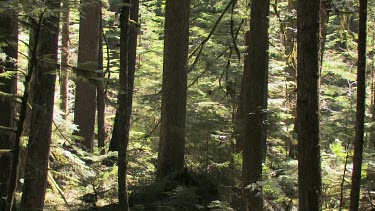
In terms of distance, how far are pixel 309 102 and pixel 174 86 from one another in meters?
5.81

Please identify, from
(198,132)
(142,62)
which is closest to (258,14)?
(198,132)

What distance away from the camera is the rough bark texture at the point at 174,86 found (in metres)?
10.5

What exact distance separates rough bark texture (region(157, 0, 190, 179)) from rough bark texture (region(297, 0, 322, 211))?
217 inches

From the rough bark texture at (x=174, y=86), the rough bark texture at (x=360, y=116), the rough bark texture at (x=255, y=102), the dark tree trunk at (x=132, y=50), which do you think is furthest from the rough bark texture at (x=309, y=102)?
the dark tree trunk at (x=132, y=50)

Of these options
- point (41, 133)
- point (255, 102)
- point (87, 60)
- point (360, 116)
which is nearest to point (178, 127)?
point (255, 102)

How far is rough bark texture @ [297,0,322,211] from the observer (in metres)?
5.02

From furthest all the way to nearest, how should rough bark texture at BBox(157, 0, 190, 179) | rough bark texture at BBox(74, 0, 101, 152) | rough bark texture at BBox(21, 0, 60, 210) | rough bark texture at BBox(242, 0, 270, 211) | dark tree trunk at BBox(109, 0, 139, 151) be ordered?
rough bark texture at BBox(74, 0, 101, 152), dark tree trunk at BBox(109, 0, 139, 151), rough bark texture at BBox(157, 0, 190, 179), rough bark texture at BBox(242, 0, 270, 211), rough bark texture at BBox(21, 0, 60, 210)

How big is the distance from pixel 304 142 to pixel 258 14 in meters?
3.54

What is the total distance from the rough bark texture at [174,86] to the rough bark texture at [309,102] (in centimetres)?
552

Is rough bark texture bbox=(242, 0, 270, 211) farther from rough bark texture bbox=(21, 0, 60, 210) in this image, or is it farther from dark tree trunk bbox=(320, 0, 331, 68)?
rough bark texture bbox=(21, 0, 60, 210)

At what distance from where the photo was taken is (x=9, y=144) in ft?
24.1

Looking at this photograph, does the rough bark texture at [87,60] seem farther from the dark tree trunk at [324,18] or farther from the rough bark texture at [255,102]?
the rough bark texture at [255,102]

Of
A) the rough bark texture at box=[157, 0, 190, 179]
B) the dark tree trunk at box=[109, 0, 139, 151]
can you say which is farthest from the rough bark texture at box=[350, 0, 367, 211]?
the dark tree trunk at box=[109, 0, 139, 151]

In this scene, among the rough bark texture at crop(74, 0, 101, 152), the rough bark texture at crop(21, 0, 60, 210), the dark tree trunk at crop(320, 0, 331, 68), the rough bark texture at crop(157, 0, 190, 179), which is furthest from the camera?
the rough bark texture at crop(74, 0, 101, 152)
